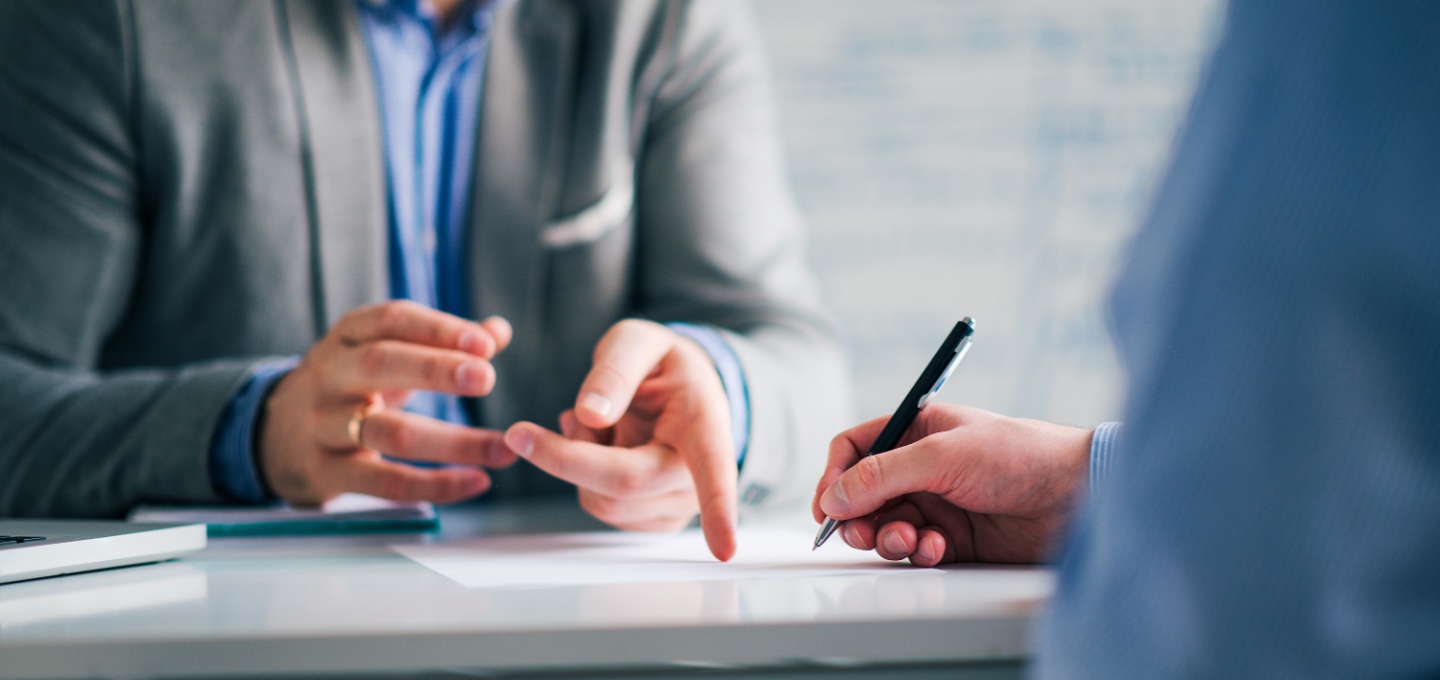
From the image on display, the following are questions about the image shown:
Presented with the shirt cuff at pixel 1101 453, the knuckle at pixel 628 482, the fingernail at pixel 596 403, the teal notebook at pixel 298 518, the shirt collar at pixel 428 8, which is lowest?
the teal notebook at pixel 298 518

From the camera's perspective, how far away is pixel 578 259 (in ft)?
3.65

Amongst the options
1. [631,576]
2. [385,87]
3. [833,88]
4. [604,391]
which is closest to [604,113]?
[385,87]

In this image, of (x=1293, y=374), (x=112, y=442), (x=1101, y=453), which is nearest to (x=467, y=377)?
(x=112, y=442)

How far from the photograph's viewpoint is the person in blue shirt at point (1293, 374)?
0.28 m

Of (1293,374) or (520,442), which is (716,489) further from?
(1293,374)

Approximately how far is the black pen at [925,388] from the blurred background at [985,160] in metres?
1.48

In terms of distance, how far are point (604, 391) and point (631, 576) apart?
17 cm

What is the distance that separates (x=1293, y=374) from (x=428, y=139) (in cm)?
98

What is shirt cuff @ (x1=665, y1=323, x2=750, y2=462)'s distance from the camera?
0.79 meters

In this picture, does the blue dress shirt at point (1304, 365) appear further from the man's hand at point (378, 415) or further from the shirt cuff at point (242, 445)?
the shirt cuff at point (242, 445)

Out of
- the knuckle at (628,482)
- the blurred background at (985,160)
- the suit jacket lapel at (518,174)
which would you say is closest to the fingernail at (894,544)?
the knuckle at (628,482)

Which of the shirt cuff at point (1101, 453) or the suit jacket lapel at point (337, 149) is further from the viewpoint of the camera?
the suit jacket lapel at point (337, 149)

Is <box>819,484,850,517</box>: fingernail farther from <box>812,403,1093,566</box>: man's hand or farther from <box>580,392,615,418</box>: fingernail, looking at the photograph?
<box>580,392,615,418</box>: fingernail

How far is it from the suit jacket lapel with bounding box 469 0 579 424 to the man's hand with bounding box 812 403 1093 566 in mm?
602
